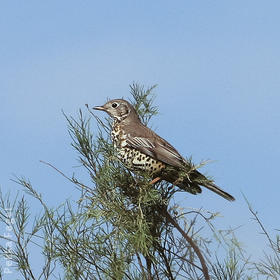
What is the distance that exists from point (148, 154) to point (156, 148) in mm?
150

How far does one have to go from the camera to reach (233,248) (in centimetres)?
507

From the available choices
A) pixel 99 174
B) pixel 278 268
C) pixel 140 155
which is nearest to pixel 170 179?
pixel 140 155

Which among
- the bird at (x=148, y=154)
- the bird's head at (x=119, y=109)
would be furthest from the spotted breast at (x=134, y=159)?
the bird's head at (x=119, y=109)

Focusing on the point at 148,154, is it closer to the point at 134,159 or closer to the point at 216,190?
the point at 134,159

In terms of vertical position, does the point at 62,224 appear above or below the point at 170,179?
below

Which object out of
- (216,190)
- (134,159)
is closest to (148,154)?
(134,159)

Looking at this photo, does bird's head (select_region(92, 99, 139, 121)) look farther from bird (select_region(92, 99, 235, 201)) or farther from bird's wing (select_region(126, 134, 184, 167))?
bird's wing (select_region(126, 134, 184, 167))

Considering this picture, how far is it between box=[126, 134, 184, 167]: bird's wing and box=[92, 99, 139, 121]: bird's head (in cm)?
37

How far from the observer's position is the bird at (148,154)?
5.37 metres

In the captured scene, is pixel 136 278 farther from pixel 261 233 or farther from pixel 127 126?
pixel 127 126

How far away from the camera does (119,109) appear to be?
634 centimetres

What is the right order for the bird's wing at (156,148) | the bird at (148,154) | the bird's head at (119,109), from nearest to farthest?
the bird at (148,154) → the bird's wing at (156,148) → the bird's head at (119,109)

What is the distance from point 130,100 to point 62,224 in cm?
167

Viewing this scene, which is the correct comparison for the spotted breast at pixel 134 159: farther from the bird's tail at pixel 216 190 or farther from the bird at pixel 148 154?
the bird's tail at pixel 216 190
